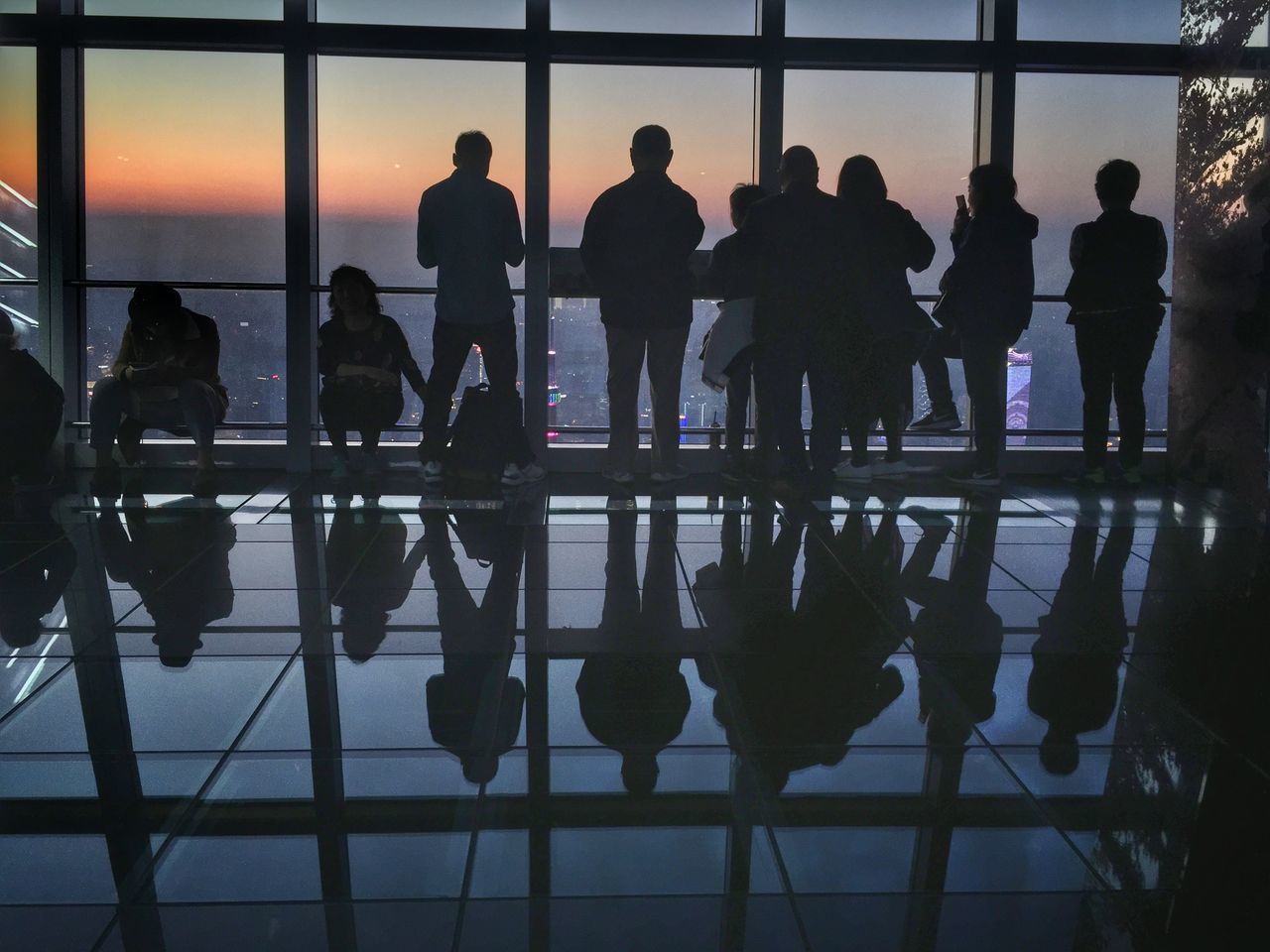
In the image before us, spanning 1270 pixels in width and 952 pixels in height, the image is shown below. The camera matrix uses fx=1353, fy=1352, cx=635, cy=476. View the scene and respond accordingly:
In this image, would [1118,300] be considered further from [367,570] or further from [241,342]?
[241,342]

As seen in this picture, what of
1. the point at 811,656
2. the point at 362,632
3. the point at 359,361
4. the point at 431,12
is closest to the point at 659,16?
the point at 431,12

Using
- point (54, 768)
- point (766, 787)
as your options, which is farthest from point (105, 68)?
point (766, 787)

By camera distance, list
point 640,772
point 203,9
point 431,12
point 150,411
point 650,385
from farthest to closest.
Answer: point 431,12
point 203,9
point 650,385
point 150,411
point 640,772

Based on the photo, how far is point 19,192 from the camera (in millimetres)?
7637

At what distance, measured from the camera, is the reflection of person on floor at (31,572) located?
3703 mm

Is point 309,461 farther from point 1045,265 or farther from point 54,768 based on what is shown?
point 54,768

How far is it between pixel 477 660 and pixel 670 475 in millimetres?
3801

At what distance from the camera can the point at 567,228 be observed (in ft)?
25.5

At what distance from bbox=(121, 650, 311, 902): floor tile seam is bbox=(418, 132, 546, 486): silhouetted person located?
12.9 ft

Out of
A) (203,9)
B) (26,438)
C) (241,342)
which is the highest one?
(203,9)

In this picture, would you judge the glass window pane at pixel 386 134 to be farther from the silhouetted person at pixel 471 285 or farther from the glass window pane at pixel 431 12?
the silhouetted person at pixel 471 285

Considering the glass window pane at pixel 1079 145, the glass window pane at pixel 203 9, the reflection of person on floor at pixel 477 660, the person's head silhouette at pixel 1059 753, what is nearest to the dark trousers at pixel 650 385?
the reflection of person on floor at pixel 477 660

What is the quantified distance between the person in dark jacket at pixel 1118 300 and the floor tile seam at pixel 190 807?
17.0 feet

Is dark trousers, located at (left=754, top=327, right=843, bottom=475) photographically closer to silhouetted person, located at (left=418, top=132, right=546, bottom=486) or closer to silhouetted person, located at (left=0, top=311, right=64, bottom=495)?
silhouetted person, located at (left=418, top=132, right=546, bottom=486)
